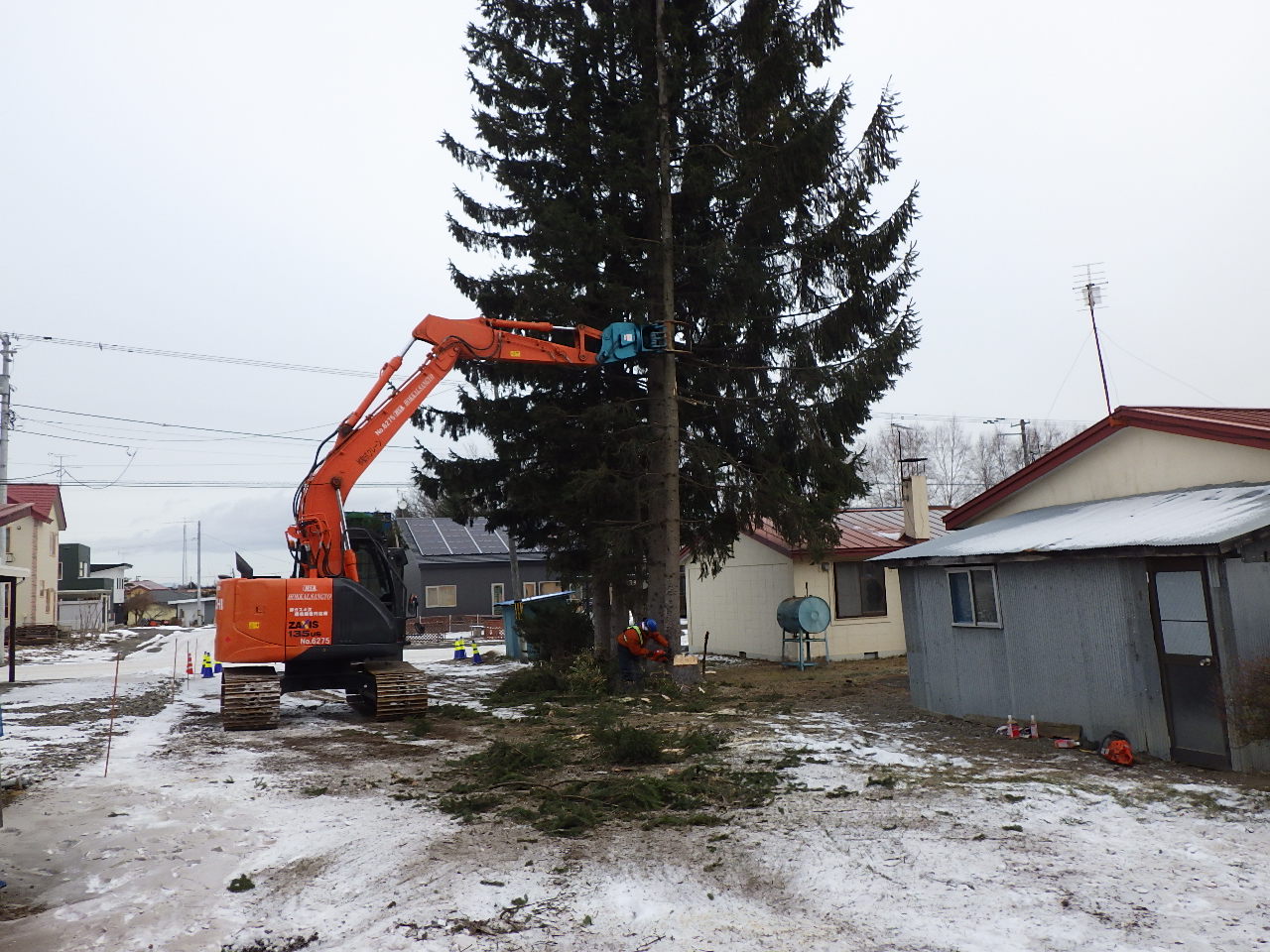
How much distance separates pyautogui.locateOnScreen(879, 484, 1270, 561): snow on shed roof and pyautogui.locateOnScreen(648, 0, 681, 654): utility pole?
4.32 m

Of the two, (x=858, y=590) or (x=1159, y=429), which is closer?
(x=1159, y=429)

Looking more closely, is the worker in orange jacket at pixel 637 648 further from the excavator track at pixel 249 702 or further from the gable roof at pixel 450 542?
the gable roof at pixel 450 542

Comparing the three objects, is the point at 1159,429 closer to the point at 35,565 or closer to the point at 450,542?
the point at 450,542

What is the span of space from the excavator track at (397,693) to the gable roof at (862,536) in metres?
8.93

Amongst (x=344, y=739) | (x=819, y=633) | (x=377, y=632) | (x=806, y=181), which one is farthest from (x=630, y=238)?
(x=819, y=633)

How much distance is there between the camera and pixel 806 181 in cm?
1603

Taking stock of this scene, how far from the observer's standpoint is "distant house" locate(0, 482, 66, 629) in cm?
3988

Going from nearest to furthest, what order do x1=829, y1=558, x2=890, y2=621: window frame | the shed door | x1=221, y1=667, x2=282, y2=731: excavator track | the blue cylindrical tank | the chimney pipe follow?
the shed door → x1=221, y1=667, x2=282, y2=731: excavator track → the blue cylindrical tank → x1=829, y1=558, x2=890, y2=621: window frame → the chimney pipe

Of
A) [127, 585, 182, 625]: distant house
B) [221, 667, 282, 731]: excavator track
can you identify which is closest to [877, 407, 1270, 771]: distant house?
[221, 667, 282, 731]: excavator track

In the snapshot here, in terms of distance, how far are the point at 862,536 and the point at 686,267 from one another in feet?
31.8

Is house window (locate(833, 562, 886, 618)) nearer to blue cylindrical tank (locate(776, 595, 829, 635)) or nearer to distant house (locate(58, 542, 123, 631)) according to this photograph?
blue cylindrical tank (locate(776, 595, 829, 635))

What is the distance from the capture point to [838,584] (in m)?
22.5

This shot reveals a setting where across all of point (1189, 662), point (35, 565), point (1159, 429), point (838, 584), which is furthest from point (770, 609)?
point (35, 565)

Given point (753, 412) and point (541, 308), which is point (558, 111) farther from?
point (753, 412)
